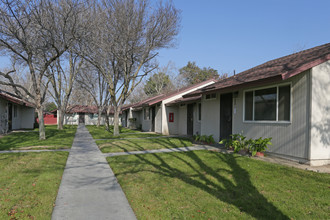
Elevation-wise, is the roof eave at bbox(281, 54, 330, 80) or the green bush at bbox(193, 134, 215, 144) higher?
the roof eave at bbox(281, 54, 330, 80)

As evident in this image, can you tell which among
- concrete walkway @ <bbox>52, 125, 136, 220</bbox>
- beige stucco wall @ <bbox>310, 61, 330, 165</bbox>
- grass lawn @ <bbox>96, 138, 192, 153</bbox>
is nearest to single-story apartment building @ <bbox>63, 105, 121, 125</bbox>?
grass lawn @ <bbox>96, 138, 192, 153</bbox>

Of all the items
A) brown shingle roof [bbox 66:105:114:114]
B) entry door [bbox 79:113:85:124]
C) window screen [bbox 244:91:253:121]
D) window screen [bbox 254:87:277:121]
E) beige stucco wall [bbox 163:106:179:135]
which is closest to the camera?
window screen [bbox 254:87:277:121]

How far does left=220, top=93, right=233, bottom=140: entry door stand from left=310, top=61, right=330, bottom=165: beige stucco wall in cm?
412

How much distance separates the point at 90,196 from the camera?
484cm

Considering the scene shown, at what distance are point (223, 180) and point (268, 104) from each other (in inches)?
149

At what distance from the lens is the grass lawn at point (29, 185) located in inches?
159

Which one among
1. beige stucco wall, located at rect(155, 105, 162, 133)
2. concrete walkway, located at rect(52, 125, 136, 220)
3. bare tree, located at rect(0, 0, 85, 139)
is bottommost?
concrete walkway, located at rect(52, 125, 136, 220)

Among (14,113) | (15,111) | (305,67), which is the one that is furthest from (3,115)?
(305,67)

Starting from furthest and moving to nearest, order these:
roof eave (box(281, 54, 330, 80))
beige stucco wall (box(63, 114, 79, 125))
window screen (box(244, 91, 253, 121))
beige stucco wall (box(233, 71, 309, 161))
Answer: beige stucco wall (box(63, 114, 79, 125))
window screen (box(244, 91, 253, 121))
beige stucco wall (box(233, 71, 309, 161))
roof eave (box(281, 54, 330, 80))

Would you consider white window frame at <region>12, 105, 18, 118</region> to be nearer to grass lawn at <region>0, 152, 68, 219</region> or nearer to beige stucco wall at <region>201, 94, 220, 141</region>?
grass lawn at <region>0, 152, 68, 219</region>

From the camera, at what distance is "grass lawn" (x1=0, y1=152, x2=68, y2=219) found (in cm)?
404

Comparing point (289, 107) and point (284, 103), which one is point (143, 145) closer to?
point (284, 103)

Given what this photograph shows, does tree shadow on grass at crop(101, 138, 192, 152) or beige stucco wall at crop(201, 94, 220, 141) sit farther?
beige stucco wall at crop(201, 94, 220, 141)

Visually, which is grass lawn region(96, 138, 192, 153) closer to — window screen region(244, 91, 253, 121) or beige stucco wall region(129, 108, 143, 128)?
window screen region(244, 91, 253, 121)
